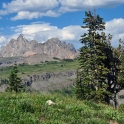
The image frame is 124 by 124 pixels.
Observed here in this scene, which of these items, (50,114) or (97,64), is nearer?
(50,114)

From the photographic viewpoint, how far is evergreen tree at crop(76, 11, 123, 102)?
43.6 m

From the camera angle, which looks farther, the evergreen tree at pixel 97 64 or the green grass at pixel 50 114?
the evergreen tree at pixel 97 64

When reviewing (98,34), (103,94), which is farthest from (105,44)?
(103,94)

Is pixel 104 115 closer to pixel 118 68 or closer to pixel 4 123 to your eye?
pixel 4 123

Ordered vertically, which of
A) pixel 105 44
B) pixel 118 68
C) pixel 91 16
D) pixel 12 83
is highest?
pixel 91 16

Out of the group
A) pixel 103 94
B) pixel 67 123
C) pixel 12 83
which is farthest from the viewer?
pixel 12 83

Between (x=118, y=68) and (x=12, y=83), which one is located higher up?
(x=118, y=68)

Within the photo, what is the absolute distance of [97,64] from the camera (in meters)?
44.6

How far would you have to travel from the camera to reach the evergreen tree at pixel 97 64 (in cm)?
4356

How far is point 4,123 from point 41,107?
2787 mm

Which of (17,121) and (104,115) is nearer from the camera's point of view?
(17,121)

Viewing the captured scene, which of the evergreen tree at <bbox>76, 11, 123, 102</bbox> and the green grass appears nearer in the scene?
the green grass

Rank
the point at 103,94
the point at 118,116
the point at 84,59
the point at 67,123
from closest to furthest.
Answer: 1. the point at 67,123
2. the point at 118,116
3. the point at 103,94
4. the point at 84,59

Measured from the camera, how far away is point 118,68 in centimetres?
4759
